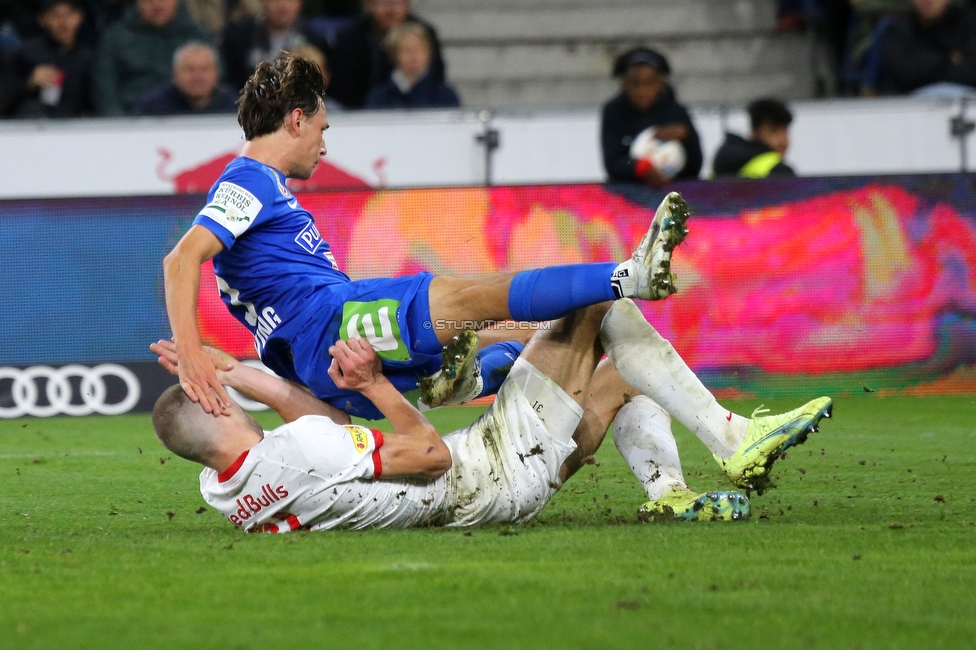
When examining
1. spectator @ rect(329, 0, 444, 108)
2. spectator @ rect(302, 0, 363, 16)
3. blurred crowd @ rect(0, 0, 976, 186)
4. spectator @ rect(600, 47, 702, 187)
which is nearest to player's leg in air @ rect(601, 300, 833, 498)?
spectator @ rect(600, 47, 702, 187)

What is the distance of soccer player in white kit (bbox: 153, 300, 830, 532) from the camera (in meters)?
4.59

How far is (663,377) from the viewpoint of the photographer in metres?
4.88

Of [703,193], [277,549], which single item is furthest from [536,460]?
[703,193]

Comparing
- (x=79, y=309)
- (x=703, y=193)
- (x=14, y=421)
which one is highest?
(x=703, y=193)

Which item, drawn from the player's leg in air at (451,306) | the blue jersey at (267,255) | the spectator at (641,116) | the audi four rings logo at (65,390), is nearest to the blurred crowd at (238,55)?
the spectator at (641,116)

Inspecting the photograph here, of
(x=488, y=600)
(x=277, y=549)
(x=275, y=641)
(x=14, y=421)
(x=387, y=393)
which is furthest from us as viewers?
(x=14, y=421)

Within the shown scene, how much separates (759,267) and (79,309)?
15.8 ft

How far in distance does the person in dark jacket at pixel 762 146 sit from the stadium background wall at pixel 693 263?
1.12 feet

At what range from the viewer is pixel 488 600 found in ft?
11.9

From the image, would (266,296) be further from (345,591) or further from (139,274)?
(139,274)

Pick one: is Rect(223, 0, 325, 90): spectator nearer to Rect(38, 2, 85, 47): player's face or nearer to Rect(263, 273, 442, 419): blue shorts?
Rect(38, 2, 85, 47): player's face

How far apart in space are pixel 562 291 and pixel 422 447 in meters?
0.72

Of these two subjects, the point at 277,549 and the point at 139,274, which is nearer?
the point at 277,549

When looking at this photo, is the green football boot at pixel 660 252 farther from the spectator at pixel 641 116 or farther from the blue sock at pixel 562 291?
the spectator at pixel 641 116
